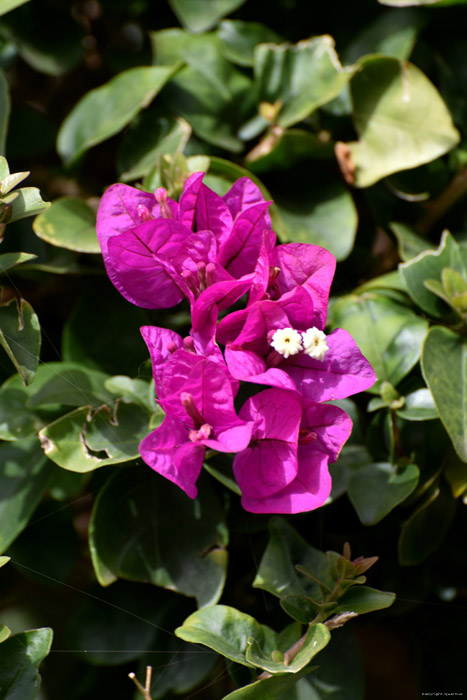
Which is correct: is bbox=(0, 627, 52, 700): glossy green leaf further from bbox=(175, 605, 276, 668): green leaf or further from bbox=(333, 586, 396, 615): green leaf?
bbox=(333, 586, 396, 615): green leaf

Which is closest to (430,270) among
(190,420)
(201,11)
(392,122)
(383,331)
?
(383,331)

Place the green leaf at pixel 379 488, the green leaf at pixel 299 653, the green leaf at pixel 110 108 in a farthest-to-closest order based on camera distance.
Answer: the green leaf at pixel 110 108, the green leaf at pixel 379 488, the green leaf at pixel 299 653

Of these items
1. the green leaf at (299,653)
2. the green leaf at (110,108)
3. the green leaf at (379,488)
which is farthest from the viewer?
the green leaf at (110,108)

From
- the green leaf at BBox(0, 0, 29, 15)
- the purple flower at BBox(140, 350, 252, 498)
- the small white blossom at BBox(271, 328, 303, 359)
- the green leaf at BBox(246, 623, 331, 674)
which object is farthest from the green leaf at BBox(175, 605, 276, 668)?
the green leaf at BBox(0, 0, 29, 15)

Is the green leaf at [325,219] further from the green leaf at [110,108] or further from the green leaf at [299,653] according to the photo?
the green leaf at [299,653]

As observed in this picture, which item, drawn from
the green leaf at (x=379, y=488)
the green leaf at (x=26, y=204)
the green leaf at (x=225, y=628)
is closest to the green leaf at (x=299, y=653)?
the green leaf at (x=225, y=628)

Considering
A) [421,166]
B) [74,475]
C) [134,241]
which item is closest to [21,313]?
[134,241]
